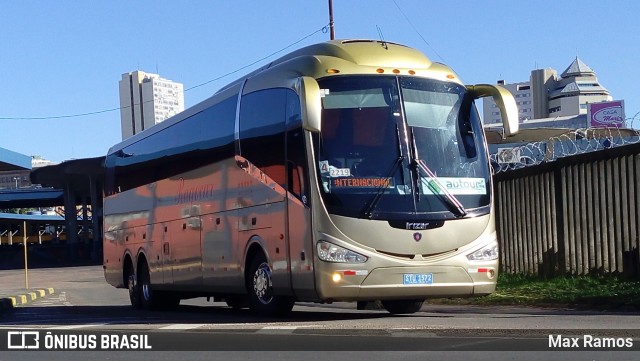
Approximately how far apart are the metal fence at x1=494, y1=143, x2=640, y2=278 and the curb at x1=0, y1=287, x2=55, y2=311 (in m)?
10.7

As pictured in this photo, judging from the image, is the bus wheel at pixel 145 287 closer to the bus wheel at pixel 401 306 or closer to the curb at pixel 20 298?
the curb at pixel 20 298

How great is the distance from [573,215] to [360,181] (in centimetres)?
562

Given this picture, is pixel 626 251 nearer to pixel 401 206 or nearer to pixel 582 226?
pixel 582 226

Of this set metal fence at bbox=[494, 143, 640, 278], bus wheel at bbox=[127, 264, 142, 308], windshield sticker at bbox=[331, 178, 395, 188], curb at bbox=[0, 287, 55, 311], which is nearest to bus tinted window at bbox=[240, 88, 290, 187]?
windshield sticker at bbox=[331, 178, 395, 188]

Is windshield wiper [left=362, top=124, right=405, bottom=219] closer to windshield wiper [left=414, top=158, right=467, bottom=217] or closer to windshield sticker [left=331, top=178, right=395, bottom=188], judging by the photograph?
windshield sticker [left=331, top=178, right=395, bottom=188]

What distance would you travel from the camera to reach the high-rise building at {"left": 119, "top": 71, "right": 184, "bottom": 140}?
379 ft

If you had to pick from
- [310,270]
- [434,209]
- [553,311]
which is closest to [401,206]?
[434,209]

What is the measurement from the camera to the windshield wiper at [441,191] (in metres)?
12.0

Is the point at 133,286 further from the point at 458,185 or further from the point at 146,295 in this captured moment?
the point at 458,185

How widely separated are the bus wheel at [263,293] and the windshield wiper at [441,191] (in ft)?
8.47

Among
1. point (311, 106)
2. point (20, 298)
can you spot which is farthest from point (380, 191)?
point (20, 298)

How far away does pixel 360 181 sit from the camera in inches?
463

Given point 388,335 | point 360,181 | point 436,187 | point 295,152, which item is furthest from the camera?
point 295,152

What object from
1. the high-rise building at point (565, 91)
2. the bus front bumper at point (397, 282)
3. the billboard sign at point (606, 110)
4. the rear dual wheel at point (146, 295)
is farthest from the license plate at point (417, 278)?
the high-rise building at point (565, 91)
